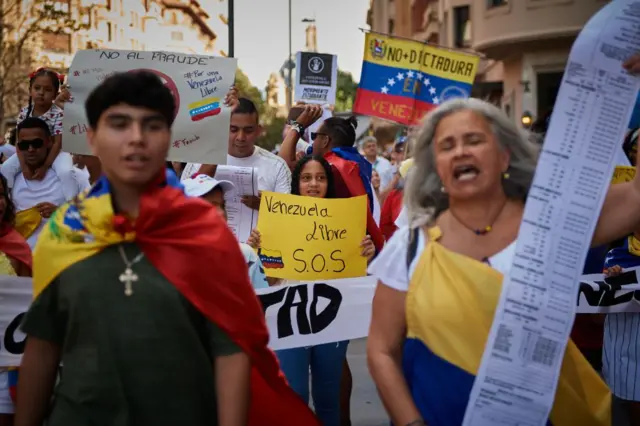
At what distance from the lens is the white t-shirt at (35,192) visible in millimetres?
7102

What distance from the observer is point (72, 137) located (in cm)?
633

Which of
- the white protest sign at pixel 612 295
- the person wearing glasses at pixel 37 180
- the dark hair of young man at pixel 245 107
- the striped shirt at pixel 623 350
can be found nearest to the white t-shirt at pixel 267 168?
the dark hair of young man at pixel 245 107

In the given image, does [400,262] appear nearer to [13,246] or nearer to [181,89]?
[13,246]

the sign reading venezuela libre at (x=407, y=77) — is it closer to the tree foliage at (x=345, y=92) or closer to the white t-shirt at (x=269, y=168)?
the white t-shirt at (x=269, y=168)

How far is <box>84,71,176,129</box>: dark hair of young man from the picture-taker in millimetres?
3115

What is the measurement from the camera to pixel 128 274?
302 cm

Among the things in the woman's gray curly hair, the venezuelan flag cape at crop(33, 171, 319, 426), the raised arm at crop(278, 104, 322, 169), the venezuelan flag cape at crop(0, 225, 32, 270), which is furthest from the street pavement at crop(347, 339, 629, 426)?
the venezuelan flag cape at crop(33, 171, 319, 426)

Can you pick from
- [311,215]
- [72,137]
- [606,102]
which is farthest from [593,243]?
[72,137]

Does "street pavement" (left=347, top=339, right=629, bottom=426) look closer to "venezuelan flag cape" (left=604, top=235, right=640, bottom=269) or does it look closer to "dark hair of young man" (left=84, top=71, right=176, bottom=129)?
"venezuelan flag cape" (left=604, top=235, right=640, bottom=269)

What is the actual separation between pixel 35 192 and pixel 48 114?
51.6 inches

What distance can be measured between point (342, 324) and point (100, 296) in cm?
269

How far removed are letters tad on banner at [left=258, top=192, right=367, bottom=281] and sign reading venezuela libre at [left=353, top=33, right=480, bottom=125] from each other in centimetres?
411

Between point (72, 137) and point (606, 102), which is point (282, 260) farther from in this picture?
point (606, 102)

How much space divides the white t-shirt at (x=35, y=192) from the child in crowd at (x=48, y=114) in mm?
71
